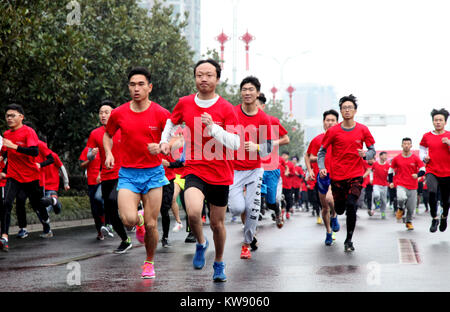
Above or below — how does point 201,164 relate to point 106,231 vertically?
above

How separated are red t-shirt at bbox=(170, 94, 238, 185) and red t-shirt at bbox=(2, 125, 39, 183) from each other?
5200 mm

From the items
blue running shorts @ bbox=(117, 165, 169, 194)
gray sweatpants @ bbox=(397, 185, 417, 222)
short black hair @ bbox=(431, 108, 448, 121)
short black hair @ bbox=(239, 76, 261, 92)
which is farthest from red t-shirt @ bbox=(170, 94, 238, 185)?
gray sweatpants @ bbox=(397, 185, 417, 222)

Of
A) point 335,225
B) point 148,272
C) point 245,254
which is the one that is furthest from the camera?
point 335,225

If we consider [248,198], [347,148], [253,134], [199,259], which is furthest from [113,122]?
[347,148]

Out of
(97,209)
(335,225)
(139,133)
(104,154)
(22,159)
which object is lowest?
(335,225)

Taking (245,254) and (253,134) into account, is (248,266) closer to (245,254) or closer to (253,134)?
(245,254)

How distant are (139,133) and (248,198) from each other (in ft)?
8.94

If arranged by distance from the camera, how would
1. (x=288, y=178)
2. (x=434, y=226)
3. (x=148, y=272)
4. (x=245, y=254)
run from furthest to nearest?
1. (x=288, y=178)
2. (x=434, y=226)
3. (x=245, y=254)
4. (x=148, y=272)

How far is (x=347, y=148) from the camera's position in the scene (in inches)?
427

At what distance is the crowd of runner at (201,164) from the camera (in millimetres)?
7383
